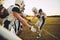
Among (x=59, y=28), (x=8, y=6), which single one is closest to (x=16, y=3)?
(x=8, y=6)

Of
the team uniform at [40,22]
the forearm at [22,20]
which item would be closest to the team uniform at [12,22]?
the forearm at [22,20]

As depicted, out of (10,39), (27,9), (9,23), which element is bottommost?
(10,39)

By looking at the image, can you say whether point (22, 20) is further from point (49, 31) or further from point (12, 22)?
point (49, 31)

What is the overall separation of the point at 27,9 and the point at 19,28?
0.26 m

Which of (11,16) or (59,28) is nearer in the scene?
(11,16)

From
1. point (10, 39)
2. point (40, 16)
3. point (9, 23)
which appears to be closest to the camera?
point (10, 39)

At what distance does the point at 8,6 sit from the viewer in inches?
84.1

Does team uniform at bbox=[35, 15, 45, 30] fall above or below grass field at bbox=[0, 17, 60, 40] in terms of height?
above

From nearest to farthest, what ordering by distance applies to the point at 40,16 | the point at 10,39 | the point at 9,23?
the point at 10,39
the point at 9,23
the point at 40,16

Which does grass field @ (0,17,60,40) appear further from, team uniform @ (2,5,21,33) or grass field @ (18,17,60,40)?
team uniform @ (2,5,21,33)

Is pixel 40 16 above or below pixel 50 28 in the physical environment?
above

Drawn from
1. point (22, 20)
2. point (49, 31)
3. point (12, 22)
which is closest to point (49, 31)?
point (49, 31)

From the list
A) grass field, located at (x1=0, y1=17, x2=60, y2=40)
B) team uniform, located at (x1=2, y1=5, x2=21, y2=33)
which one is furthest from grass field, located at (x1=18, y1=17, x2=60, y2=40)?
team uniform, located at (x1=2, y1=5, x2=21, y2=33)

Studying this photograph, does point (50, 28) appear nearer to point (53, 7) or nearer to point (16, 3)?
point (53, 7)
